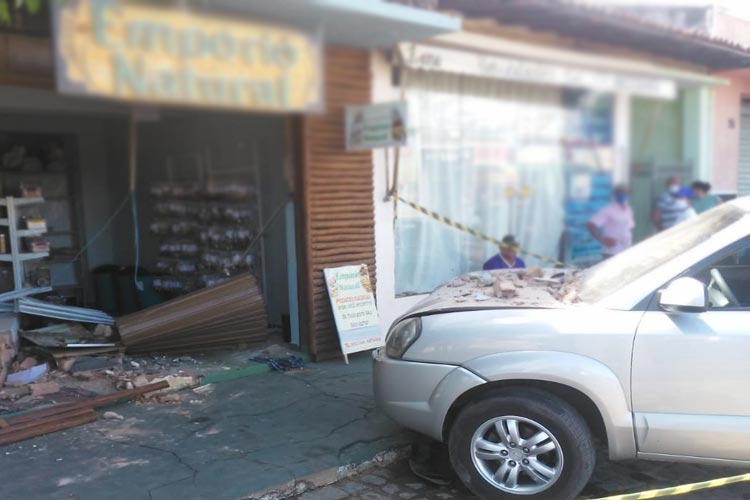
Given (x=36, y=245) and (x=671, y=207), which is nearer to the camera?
(x=36, y=245)

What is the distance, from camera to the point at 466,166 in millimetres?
7812

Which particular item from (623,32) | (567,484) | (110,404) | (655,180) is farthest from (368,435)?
(655,180)

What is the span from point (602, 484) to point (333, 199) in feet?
12.4

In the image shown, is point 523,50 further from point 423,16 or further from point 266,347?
point 266,347

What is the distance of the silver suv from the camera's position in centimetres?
340

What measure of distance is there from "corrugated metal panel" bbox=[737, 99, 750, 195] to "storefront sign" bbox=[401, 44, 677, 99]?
506 cm

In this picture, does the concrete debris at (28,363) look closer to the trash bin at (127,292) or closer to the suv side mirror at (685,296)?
the trash bin at (127,292)

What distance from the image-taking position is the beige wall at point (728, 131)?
1032cm

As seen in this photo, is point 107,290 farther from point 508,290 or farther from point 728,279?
point 728,279

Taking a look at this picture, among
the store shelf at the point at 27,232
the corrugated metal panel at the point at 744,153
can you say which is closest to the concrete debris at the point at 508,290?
the store shelf at the point at 27,232

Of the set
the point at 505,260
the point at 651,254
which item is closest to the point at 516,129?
the point at 505,260

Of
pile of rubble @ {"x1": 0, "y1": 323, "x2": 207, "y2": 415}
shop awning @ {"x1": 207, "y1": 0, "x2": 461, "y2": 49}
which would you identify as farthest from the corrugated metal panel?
pile of rubble @ {"x1": 0, "y1": 323, "x2": 207, "y2": 415}

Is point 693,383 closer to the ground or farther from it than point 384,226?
closer to the ground

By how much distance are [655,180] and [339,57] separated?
577cm
